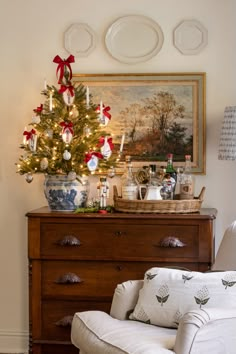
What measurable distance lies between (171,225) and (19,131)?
1.23m

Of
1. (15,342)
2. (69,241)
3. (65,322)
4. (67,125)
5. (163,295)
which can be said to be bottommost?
(15,342)

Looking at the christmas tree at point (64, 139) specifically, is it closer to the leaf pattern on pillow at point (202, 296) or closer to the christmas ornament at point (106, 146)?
the christmas ornament at point (106, 146)

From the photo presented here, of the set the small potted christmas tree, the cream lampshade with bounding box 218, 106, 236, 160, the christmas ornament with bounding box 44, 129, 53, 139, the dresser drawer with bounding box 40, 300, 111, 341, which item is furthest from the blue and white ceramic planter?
the cream lampshade with bounding box 218, 106, 236, 160


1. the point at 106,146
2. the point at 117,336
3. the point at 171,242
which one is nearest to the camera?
the point at 117,336

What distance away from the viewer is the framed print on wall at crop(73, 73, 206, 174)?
13.1 feet

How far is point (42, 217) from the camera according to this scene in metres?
3.65

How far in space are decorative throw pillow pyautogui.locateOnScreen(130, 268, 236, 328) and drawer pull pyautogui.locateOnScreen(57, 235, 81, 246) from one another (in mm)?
832

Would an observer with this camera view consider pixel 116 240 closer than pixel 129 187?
Yes

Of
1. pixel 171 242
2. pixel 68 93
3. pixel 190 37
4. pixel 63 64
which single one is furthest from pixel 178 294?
pixel 190 37

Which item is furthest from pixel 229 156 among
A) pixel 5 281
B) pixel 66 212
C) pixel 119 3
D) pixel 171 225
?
pixel 5 281

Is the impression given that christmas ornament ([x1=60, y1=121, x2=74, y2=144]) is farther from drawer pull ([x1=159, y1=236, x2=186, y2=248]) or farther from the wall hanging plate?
drawer pull ([x1=159, y1=236, x2=186, y2=248])

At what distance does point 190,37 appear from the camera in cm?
401

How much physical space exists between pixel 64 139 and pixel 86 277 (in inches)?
31.2

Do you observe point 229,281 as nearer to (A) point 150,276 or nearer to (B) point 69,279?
(A) point 150,276
